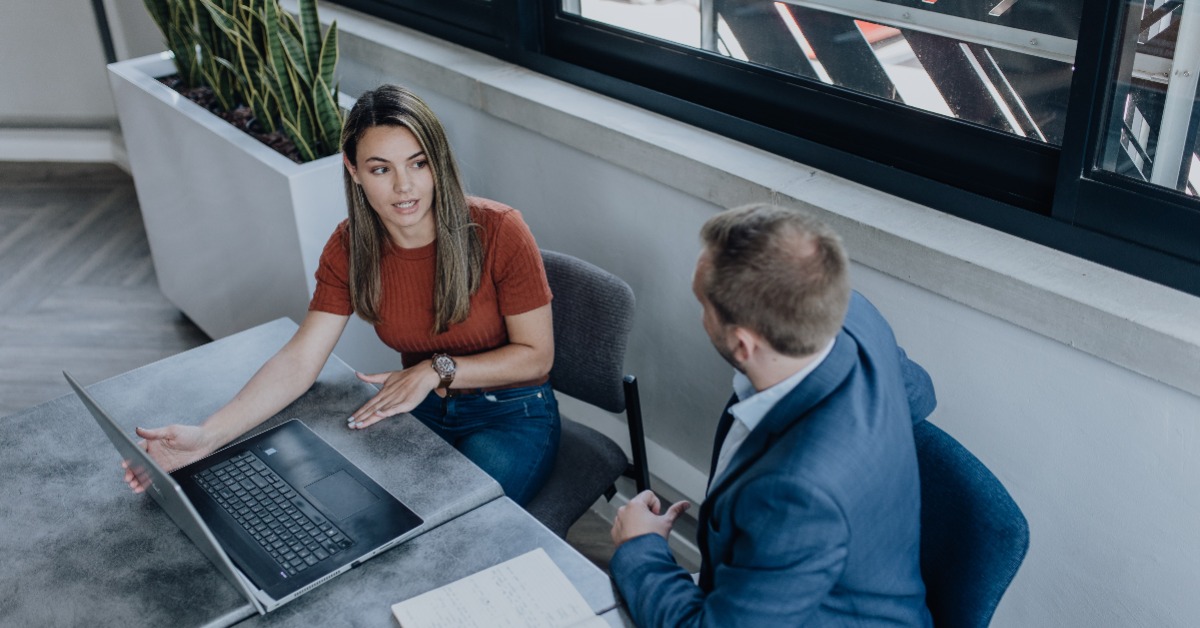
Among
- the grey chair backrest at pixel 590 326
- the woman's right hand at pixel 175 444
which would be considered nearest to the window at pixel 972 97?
the grey chair backrest at pixel 590 326


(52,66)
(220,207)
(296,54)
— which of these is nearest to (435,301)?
(296,54)

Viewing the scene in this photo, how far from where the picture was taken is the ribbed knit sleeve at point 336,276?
2.12 metres

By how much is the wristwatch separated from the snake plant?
3.58 ft

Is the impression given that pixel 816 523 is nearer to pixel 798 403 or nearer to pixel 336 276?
pixel 798 403

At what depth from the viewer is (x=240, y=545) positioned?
5.38 ft

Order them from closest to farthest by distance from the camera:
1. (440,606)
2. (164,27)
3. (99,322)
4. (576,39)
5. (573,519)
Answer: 1. (440,606)
2. (573,519)
3. (576,39)
4. (164,27)
5. (99,322)

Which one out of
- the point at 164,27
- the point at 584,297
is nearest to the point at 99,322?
the point at 164,27

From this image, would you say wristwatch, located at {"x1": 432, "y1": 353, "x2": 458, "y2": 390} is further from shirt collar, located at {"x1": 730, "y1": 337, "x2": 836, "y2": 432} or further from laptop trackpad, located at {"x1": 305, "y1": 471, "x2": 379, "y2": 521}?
shirt collar, located at {"x1": 730, "y1": 337, "x2": 836, "y2": 432}

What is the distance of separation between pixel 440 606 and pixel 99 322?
9.06 ft

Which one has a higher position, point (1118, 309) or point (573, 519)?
point (1118, 309)

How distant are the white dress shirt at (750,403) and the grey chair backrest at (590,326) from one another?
0.59 meters

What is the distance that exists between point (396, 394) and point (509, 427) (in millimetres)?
295

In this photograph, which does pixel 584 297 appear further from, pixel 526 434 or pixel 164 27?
pixel 164 27

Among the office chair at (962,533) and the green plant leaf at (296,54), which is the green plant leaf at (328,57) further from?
the office chair at (962,533)
